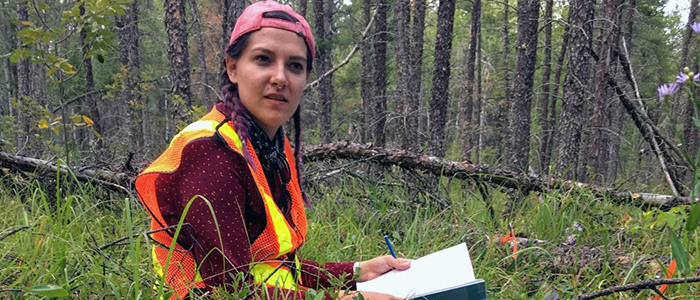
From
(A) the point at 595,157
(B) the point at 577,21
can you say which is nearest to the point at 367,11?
(A) the point at 595,157

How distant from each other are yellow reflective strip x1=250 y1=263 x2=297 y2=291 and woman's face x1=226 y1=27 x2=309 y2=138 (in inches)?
20.9

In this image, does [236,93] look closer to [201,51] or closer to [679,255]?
[679,255]

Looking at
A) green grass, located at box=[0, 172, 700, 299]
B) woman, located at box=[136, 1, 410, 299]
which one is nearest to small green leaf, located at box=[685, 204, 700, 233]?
green grass, located at box=[0, 172, 700, 299]

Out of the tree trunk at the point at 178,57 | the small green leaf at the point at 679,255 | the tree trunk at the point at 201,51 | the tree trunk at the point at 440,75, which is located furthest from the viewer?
the tree trunk at the point at 201,51

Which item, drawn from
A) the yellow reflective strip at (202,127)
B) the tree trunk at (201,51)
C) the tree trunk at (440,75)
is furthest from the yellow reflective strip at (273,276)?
the tree trunk at (201,51)

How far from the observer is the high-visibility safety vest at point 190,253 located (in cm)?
151

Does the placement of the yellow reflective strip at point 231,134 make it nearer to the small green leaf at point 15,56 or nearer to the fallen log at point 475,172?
the fallen log at point 475,172

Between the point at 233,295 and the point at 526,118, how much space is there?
1122 centimetres

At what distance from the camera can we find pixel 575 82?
6.42 m

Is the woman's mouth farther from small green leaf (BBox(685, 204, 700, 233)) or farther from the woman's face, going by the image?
small green leaf (BBox(685, 204, 700, 233))

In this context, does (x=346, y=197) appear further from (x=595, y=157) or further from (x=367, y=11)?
(x=367, y=11)

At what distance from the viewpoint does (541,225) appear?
3021mm

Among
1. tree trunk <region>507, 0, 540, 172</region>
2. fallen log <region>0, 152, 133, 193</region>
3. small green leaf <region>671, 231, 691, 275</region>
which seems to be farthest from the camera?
tree trunk <region>507, 0, 540, 172</region>

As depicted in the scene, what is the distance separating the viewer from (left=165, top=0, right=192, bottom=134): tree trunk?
5.86 metres
